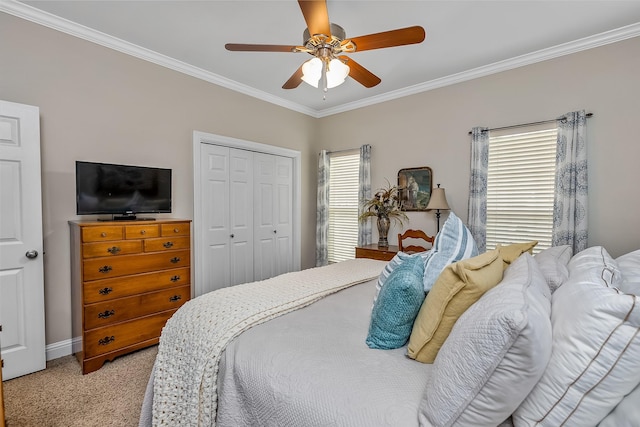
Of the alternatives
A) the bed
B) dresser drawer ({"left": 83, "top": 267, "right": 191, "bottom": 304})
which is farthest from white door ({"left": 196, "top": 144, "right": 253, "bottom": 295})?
the bed

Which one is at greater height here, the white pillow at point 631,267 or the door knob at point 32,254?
the white pillow at point 631,267

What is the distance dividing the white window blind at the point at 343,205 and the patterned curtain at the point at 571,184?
232 centimetres

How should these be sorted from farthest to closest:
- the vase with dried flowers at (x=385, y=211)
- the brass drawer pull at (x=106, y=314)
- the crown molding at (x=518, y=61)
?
the vase with dried flowers at (x=385, y=211) → the crown molding at (x=518, y=61) → the brass drawer pull at (x=106, y=314)

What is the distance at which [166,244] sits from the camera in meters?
2.79

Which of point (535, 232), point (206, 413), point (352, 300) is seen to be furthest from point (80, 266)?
point (535, 232)

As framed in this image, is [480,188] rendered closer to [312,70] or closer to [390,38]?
[390,38]

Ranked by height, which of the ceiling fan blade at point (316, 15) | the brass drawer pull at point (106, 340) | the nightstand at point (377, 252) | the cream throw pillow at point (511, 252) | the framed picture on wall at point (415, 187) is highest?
the ceiling fan blade at point (316, 15)

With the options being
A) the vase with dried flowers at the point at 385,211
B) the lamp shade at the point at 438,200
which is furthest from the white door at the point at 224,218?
the lamp shade at the point at 438,200

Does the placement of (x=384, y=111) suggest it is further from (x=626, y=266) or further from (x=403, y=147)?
(x=626, y=266)

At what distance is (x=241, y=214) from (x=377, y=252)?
176 cm

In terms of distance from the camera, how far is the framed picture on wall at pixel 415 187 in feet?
12.5

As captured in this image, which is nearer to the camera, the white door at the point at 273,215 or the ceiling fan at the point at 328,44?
the ceiling fan at the point at 328,44

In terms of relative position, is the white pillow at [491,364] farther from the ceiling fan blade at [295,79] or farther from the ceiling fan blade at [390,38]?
the ceiling fan blade at [295,79]

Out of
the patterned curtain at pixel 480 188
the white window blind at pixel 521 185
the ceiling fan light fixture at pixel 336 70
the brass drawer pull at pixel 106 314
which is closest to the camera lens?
the ceiling fan light fixture at pixel 336 70
